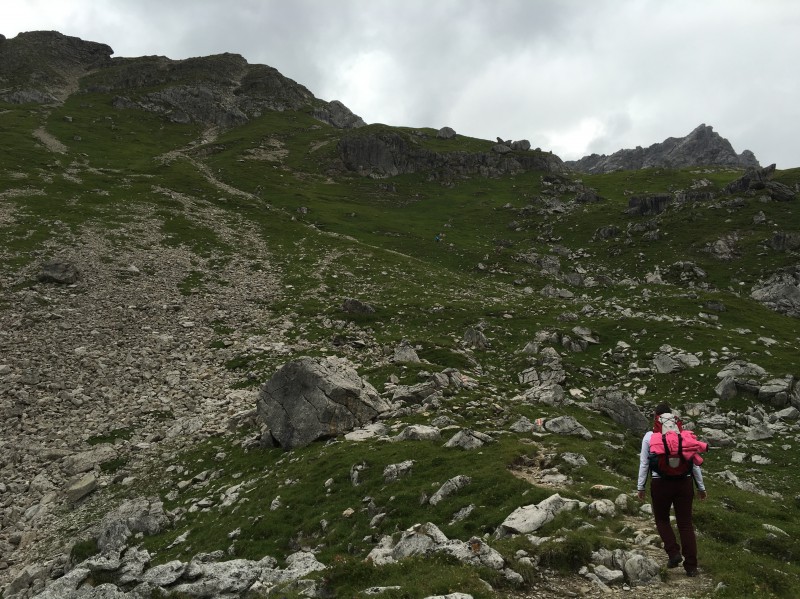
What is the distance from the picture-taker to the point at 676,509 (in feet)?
36.5

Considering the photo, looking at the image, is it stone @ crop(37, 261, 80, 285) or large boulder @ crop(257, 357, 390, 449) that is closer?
large boulder @ crop(257, 357, 390, 449)

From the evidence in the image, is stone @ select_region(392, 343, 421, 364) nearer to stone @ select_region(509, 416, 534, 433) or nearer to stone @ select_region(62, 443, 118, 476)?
stone @ select_region(509, 416, 534, 433)

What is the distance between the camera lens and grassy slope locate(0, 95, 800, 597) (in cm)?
1518

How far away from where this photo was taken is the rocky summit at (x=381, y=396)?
1314 cm

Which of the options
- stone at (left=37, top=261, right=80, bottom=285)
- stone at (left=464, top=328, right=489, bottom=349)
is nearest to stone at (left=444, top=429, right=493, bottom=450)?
stone at (left=464, top=328, right=489, bottom=349)

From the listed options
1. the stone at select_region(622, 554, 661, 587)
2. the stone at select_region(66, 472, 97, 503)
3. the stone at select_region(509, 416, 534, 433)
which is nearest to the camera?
the stone at select_region(622, 554, 661, 587)

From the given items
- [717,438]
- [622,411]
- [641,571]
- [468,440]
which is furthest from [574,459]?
[717,438]

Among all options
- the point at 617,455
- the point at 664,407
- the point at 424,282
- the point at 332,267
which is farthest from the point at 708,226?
the point at 664,407

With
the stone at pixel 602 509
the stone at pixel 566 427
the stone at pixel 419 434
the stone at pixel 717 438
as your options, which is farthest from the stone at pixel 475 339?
the stone at pixel 602 509

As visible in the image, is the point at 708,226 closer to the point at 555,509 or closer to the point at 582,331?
the point at 582,331

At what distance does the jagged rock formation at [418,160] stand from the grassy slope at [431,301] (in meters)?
8.01

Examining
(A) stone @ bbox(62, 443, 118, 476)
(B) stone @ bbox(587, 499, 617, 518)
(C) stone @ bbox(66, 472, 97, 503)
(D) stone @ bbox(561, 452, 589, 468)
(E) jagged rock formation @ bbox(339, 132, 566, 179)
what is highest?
(E) jagged rock formation @ bbox(339, 132, 566, 179)

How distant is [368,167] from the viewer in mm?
140250

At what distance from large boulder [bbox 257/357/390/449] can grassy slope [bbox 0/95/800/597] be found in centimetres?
143
